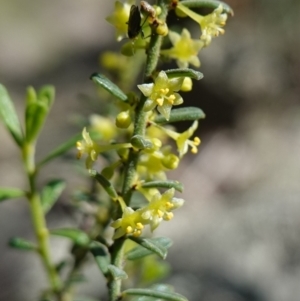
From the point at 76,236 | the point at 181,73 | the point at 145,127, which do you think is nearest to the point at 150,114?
the point at 145,127

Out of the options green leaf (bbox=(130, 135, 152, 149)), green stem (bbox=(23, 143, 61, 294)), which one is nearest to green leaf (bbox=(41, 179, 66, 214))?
green stem (bbox=(23, 143, 61, 294))

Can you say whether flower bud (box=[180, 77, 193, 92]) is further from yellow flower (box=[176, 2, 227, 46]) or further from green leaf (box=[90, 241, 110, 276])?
green leaf (box=[90, 241, 110, 276])

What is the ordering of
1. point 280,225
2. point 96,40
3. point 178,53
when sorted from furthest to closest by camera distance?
point 96,40 → point 280,225 → point 178,53

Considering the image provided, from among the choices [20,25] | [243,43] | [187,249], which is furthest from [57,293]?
[20,25]

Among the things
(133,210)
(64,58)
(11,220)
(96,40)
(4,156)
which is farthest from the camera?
(96,40)

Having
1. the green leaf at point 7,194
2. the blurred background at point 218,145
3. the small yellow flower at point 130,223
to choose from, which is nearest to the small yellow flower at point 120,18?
the small yellow flower at point 130,223

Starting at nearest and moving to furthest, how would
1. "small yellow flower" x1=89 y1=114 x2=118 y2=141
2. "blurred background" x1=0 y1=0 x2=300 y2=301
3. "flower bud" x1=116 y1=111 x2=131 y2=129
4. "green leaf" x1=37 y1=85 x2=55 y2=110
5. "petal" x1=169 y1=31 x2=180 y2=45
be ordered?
"flower bud" x1=116 y1=111 x2=131 y2=129
"petal" x1=169 y1=31 x2=180 y2=45
"green leaf" x1=37 y1=85 x2=55 y2=110
"small yellow flower" x1=89 y1=114 x2=118 y2=141
"blurred background" x1=0 y1=0 x2=300 y2=301

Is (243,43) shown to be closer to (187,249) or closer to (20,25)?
(187,249)
